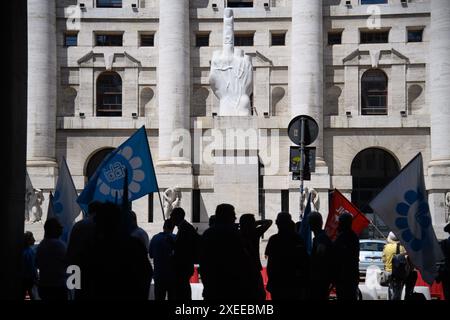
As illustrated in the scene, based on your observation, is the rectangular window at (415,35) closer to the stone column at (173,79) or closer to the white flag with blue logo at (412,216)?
the stone column at (173,79)

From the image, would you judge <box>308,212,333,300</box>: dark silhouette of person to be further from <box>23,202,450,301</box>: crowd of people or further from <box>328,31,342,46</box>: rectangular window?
<box>328,31,342,46</box>: rectangular window

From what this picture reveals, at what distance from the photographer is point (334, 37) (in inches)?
1849

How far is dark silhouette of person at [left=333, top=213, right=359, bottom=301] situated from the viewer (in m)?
11.7

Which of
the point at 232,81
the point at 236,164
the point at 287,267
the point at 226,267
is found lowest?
the point at 287,267

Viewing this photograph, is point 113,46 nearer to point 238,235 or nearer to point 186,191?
point 186,191

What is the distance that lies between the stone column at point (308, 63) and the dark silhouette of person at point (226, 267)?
111ft

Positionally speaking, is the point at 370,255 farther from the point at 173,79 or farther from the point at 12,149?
the point at 12,149

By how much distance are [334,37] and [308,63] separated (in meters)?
3.63

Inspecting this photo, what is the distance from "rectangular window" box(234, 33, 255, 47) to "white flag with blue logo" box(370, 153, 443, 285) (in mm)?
34477

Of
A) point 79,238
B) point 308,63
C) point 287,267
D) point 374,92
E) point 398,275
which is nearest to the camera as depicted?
point 79,238

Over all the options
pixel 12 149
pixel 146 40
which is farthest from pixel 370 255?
pixel 146 40

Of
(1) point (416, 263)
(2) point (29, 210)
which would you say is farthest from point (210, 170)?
(1) point (416, 263)

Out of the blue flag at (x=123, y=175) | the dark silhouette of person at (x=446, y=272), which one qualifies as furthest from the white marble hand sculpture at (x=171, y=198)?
the dark silhouette of person at (x=446, y=272)

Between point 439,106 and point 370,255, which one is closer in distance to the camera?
point 370,255
